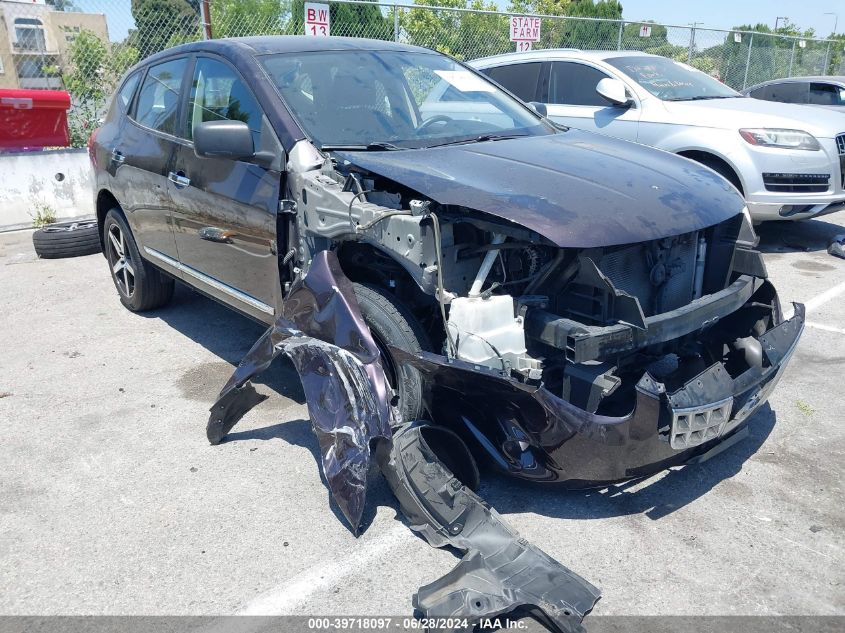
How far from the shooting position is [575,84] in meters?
7.78

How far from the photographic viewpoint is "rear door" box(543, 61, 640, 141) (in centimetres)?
744

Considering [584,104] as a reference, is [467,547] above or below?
below

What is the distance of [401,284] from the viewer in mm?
3336

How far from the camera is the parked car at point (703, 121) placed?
6.71 m

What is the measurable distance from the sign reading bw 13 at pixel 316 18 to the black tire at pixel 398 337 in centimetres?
743

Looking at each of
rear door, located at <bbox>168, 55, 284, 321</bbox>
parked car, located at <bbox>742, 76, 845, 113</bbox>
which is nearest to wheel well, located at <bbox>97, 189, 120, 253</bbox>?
rear door, located at <bbox>168, 55, 284, 321</bbox>

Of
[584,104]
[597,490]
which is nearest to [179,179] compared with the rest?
[597,490]

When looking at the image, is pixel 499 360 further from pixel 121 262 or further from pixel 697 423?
pixel 121 262

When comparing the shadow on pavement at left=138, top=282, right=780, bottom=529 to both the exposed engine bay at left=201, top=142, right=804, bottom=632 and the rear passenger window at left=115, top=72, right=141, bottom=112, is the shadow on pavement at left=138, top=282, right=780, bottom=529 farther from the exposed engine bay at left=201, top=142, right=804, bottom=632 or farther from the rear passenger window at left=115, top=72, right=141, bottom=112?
the rear passenger window at left=115, top=72, right=141, bottom=112

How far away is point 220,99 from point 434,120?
121 cm

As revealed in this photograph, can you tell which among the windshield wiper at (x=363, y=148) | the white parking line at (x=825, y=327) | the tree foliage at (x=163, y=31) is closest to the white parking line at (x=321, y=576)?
the windshield wiper at (x=363, y=148)

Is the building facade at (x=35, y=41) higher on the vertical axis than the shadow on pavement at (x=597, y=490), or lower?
higher

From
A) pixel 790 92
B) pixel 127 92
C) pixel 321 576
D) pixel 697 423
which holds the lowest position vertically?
pixel 321 576

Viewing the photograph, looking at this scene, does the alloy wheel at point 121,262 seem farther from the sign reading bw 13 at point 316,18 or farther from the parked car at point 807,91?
the parked car at point 807,91
